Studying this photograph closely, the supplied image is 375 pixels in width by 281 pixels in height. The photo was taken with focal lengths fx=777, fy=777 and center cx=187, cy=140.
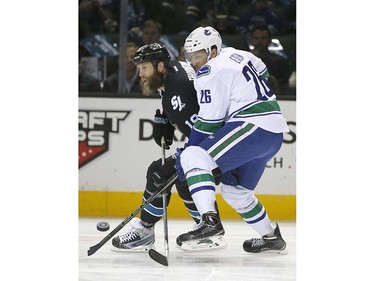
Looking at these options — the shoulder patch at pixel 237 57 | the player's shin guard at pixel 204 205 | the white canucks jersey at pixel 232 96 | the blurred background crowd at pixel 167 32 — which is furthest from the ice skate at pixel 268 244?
the blurred background crowd at pixel 167 32

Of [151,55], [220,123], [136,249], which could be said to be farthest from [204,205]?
[151,55]

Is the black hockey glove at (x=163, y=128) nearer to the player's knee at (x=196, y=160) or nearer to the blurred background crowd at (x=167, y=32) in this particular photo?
the player's knee at (x=196, y=160)

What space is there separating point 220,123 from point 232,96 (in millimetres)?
114

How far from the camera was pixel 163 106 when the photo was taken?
3061 mm

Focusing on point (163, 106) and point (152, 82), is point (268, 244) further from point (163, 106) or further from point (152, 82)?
point (152, 82)

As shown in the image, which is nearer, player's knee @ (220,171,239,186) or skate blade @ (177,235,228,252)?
player's knee @ (220,171,239,186)

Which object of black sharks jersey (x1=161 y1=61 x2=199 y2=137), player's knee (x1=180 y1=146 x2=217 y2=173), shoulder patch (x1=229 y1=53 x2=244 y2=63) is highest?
shoulder patch (x1=229 y1=53 x2=244 y2=63)

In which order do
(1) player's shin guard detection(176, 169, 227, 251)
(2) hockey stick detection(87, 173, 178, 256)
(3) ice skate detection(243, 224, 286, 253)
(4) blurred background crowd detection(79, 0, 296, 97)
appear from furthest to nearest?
(4) blurred background crowd detection(79, 0, 296, 97) → (3) ice skate detection(243, 224, 286, 253) → (2) hockey stick detection(87, 173, 178, 256) → (1) player's shin guard detection(176, 169, 227, 251)

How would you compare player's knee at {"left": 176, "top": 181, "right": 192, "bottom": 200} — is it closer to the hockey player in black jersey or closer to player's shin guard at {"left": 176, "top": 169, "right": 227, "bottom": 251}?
the hockey player in black jersey

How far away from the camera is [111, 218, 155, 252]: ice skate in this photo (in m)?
3.16

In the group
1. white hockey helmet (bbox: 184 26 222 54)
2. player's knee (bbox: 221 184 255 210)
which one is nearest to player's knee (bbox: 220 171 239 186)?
player's knee (bbox: 221 184 255 210)

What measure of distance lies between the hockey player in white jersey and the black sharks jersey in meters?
0.08
